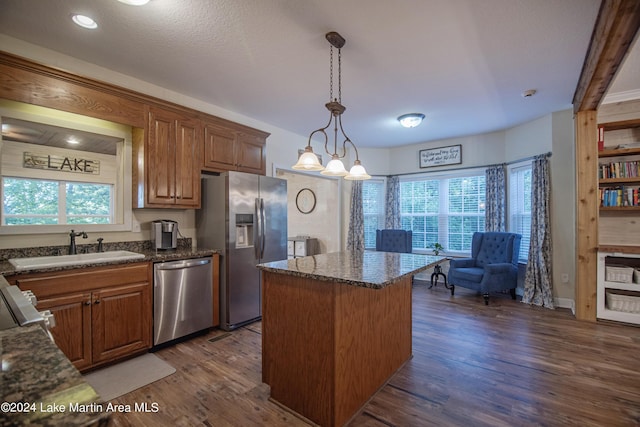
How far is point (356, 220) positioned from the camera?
588 cm

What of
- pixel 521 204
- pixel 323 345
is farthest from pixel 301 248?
pixel 323 345

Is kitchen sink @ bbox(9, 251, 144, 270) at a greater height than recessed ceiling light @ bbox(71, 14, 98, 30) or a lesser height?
lesser

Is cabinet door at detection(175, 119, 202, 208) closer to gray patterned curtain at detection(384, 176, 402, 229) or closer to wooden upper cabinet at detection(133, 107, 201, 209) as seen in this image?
wooden upper cabinet at detection(133, 107, 201, 209)

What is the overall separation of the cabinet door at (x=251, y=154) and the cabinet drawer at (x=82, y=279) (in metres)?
1.68

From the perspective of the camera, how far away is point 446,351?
2.80 metres

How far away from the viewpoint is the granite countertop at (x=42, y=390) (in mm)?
463

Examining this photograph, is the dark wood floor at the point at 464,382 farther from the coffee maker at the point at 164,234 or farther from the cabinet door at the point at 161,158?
the cabinet door at the point at 161,158

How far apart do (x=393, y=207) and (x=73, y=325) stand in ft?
16.7

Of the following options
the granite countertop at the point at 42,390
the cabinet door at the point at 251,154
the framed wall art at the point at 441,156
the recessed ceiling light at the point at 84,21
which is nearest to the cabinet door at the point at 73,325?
the granite countertop at the point at 42,390

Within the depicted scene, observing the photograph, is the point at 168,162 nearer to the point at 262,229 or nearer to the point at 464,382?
the point at 262,229

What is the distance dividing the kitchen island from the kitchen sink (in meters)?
1.47

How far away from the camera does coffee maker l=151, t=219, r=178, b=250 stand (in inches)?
120

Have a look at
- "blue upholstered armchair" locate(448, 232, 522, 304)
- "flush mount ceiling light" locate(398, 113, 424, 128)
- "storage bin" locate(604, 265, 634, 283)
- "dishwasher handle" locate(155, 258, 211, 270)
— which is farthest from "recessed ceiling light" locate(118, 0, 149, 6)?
"storage bin" locate(604, 265, 634, 283)

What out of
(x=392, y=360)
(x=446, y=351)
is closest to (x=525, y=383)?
(x=446, y=351)
